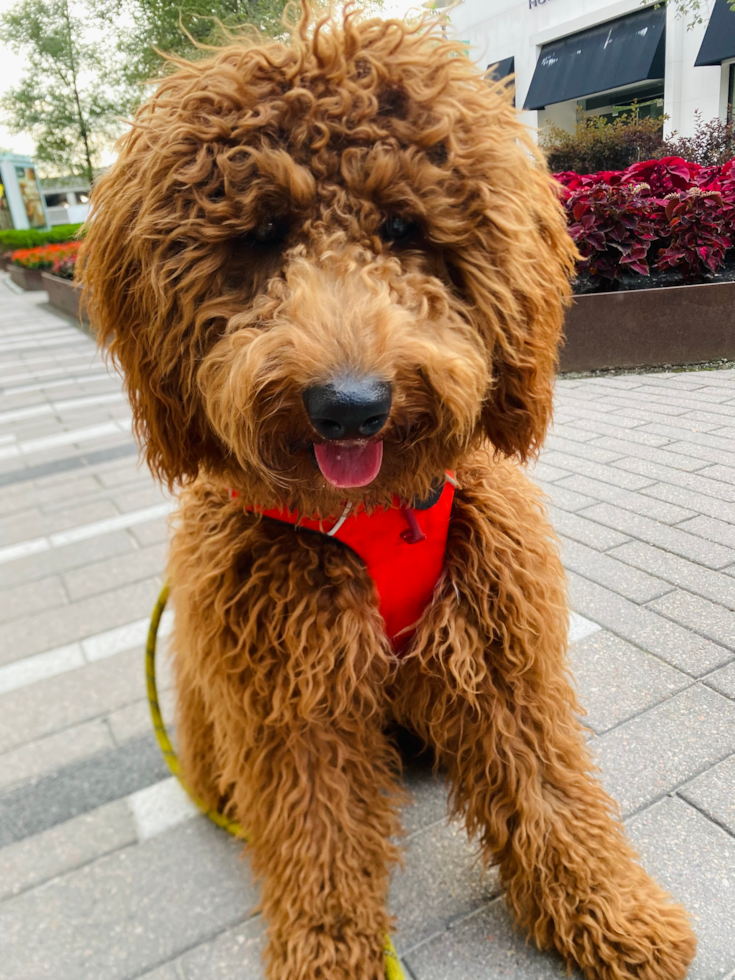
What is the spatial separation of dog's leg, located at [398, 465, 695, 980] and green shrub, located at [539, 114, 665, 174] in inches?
512

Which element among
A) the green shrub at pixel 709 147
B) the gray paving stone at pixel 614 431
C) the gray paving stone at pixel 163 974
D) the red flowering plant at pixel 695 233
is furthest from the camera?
the green shrub at pixel 709 147

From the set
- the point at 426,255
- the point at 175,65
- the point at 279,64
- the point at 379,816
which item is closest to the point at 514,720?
the point at 379,816

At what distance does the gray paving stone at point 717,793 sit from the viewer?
1.80 m

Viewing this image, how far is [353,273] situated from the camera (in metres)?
1.23

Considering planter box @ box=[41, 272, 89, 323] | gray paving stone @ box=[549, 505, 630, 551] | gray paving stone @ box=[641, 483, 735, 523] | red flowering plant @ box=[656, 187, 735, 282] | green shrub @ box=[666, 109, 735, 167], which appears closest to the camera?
gray paving stone @ box=[549, 505, 630, 551]

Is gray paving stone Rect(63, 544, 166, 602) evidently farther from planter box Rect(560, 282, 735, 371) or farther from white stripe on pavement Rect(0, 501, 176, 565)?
planter box Rect(560, 282, 735, 371)

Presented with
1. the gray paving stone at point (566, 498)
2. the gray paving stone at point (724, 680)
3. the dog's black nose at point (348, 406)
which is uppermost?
the dog's black nose at point (348, 406)

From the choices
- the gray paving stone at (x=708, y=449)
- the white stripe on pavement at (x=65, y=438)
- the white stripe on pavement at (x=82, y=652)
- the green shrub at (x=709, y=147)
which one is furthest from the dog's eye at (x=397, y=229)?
the green shrub at (x=709, y=147)

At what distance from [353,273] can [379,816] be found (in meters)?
1.19

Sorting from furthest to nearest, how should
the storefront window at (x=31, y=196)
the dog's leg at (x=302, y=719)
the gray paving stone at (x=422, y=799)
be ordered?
the storefront window at (x=31, y=196) < the gray paving stone at (x=422, y=799) < the dog's leg at (x=302, y=719)

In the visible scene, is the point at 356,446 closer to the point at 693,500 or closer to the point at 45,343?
the point at 693,500

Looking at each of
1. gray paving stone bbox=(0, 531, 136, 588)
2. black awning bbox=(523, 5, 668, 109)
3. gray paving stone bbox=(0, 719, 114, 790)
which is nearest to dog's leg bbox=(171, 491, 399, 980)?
gray paving stone bbox=(0, 719, 114, 790)

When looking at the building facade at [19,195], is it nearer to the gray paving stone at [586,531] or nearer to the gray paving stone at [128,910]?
the gray paving stone at [586,531]

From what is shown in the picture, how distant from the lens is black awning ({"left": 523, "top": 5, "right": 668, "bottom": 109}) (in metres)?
16.0
